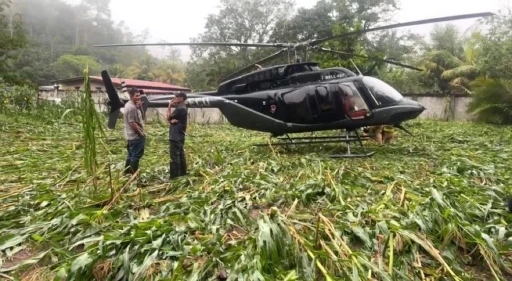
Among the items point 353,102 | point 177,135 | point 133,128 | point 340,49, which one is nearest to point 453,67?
point 340,49

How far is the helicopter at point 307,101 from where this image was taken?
7.75m

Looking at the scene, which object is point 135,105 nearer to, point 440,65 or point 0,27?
point 0,27

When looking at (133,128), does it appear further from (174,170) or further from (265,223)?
(265,223)

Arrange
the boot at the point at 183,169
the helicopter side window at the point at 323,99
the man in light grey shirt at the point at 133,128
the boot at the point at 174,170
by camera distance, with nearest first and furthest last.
A: the man in light grey shirt at the point at 133,128 < the boot at the point at 174,170 < the boot at the point at 183,169 < the helicopter side window at the point at 323,99

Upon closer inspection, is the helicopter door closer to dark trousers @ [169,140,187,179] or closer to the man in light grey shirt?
dark trousers @ [169,140,187,179]

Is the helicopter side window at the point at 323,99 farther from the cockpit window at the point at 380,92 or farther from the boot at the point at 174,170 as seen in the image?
the boot at the point at 174,170

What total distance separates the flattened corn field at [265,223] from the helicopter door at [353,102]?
4.52 ft

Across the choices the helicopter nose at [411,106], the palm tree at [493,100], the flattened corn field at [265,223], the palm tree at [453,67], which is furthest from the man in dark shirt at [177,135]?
the palm tree at [453,67]

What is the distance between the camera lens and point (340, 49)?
22594mm

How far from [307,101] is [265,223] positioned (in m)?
5.02

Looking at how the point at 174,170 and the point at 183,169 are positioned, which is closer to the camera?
the point at 174,170

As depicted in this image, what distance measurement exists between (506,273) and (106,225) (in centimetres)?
348

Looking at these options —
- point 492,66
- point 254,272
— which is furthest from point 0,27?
point 492,66

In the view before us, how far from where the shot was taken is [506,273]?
2.99 meters
